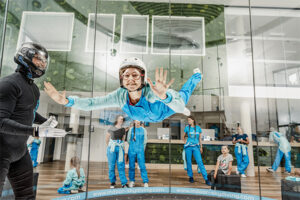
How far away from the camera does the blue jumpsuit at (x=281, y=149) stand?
3.35 meters

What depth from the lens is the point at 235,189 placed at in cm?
303

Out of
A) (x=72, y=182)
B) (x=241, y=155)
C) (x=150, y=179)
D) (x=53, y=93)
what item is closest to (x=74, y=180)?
(x=72, y=182)

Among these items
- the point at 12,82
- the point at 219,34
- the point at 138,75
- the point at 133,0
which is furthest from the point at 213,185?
the point at 133,0

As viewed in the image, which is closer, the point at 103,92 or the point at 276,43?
the point at 103,92

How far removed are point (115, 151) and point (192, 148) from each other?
56.9 inches

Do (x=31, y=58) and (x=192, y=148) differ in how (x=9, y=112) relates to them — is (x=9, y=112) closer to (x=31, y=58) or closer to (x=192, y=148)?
(x=31, y=58)

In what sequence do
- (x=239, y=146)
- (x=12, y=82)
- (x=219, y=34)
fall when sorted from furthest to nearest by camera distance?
(x=219, y=34) < (x=239, y=146) < (x=12, y=82)

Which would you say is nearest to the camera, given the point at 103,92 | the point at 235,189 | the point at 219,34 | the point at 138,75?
the point at 138,75

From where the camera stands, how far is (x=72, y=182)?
8.98ft

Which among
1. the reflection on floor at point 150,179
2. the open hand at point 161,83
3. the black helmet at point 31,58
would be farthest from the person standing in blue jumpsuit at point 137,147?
the black helmet at point 31,58

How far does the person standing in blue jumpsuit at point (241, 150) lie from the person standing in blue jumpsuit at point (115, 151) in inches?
85.9

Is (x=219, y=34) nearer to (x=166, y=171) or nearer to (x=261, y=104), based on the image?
(x=261, y=104)

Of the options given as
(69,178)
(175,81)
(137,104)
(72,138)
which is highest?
(175,81)

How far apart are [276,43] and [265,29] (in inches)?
14.9
